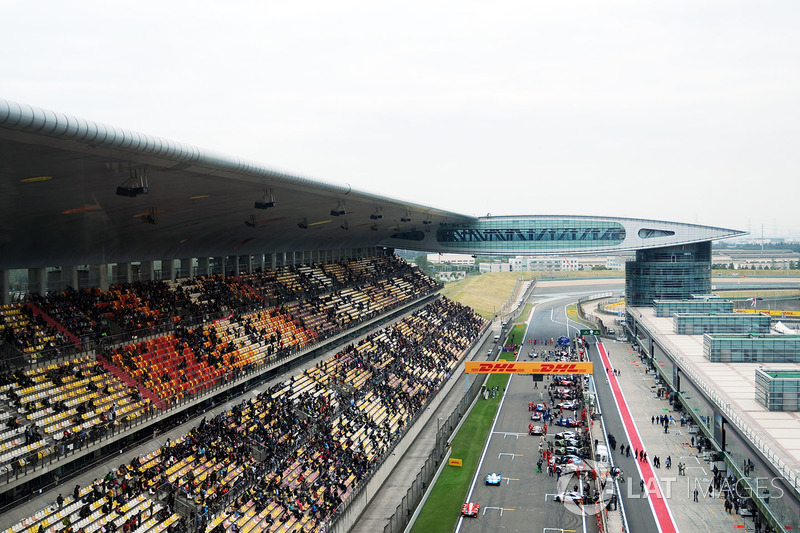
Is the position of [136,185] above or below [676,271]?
above

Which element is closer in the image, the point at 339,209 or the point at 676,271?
the point at 339,209

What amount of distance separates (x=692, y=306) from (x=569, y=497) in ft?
137

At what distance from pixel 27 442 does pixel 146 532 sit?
15.1ft

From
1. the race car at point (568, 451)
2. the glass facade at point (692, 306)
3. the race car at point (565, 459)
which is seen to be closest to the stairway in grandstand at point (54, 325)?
the race car at point (565, 459)

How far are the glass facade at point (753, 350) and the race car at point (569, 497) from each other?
19201 mm

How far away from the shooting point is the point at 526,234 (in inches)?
2948

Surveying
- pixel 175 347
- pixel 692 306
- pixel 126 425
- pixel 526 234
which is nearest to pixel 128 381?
pixel 126 425

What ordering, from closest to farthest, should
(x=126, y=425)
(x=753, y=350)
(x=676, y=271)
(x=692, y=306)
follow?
1. (x=126, y=425)
2. (x=753, y=350)
3. (x=692, y=306)
4. (x=676, y=271)

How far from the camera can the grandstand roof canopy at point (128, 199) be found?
1627 cm

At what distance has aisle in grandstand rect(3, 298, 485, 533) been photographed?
21.4 metres

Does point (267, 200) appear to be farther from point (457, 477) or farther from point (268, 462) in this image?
point (457, 477)

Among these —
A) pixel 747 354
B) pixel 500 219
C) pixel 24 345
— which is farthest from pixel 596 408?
pixel 24 345

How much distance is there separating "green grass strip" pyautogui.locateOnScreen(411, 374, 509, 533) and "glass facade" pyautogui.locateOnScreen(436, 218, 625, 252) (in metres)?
27.7

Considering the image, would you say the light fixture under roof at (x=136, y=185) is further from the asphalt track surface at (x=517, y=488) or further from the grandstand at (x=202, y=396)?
the asphalt track surface at (x=517, y=488)
